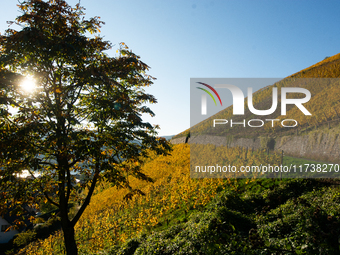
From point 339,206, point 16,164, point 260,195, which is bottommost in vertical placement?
point 260,195

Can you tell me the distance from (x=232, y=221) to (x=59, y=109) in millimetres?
5752

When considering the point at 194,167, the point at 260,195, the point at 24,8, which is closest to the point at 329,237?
the point at 260,195

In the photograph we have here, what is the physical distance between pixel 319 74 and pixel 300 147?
43.4ft

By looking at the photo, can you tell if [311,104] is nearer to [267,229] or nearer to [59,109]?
[267,229]

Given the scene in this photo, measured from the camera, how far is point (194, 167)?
1645 cm

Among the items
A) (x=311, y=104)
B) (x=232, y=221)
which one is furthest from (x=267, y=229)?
(x=311, y=104)

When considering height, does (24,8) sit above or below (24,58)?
above

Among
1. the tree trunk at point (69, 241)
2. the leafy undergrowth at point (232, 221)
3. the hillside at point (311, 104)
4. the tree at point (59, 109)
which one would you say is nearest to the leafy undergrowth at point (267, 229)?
the leafy undergrowth at point (232, 221)

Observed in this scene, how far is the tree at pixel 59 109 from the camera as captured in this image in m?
5.48

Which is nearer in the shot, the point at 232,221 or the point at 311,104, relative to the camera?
the point at 232,221

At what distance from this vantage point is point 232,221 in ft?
19.2

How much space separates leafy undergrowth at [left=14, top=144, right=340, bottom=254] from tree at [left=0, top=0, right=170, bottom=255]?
198 cm

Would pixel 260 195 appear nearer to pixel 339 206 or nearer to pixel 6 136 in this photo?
pixel 339 206

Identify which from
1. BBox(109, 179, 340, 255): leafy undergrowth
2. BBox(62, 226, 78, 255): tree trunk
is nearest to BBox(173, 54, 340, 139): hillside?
BBox(109, 179, 340, 255): leafy undergrowth
